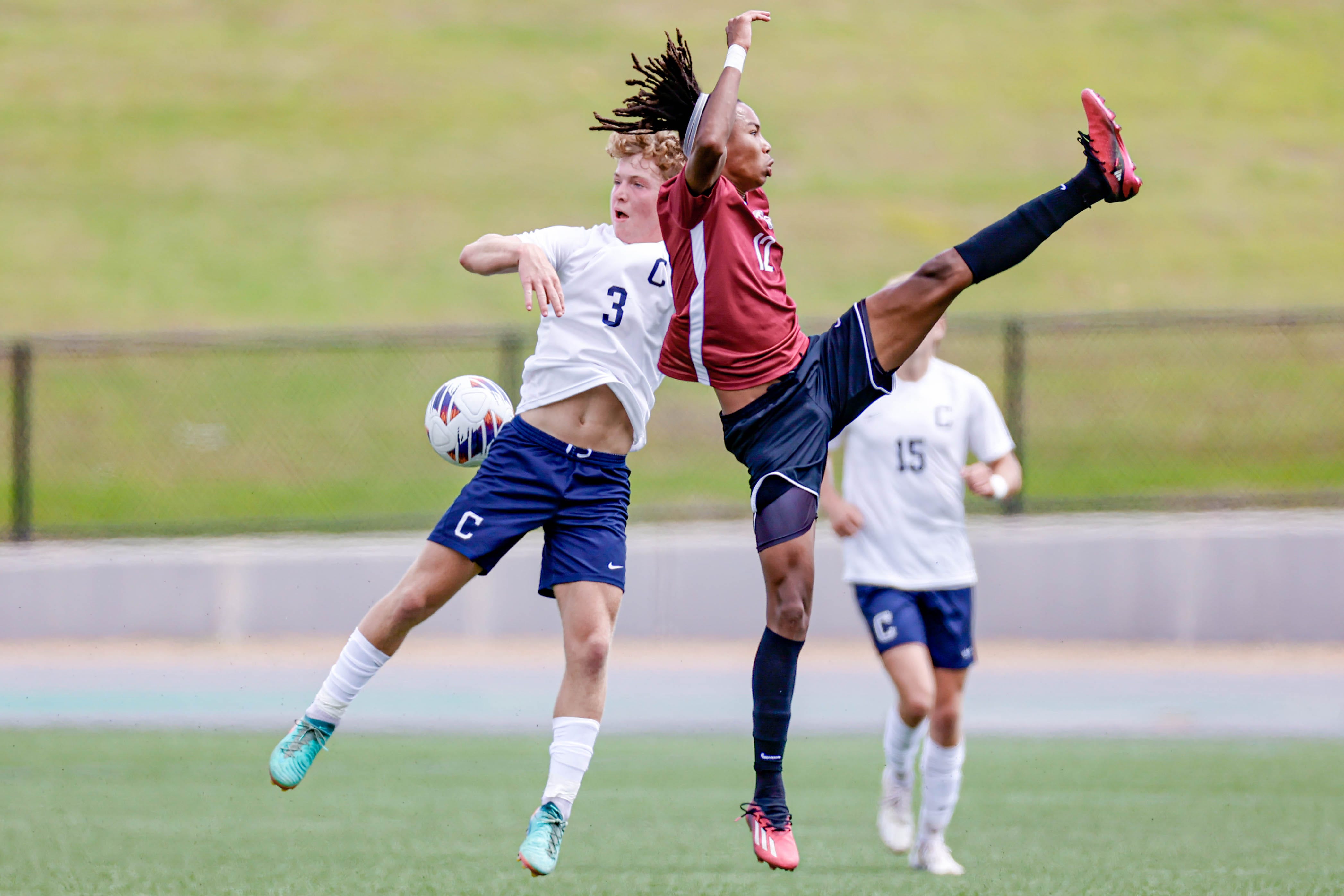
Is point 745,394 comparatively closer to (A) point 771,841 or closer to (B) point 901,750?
(A) point 771,841

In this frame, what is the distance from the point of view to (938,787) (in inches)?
258

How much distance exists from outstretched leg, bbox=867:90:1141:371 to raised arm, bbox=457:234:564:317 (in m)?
1.15

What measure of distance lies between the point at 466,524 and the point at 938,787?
246 centimetres

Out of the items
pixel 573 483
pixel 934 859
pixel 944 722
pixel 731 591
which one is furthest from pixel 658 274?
pixel 731 591

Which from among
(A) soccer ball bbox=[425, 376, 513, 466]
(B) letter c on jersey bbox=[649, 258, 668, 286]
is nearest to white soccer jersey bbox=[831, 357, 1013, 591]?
(B) letter c on jersey bbox=[649, 258, 668, 286]

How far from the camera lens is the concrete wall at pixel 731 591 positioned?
12883 millimetres

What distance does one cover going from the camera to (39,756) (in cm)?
866

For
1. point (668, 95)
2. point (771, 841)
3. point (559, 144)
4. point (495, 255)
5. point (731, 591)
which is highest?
point (559, 144)

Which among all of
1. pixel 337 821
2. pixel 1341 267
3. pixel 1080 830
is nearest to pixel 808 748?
pixel 1080 830

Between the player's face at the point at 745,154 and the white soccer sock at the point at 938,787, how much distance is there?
2.65 m

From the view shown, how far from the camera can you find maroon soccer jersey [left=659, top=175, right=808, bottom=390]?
17.2 ft

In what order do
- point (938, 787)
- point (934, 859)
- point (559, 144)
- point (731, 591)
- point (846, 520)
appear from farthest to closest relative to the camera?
point (559, 144)
point (731, 591)
point (846, 520)
point (938, 787)
point (934, 859)

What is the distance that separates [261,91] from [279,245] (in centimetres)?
570

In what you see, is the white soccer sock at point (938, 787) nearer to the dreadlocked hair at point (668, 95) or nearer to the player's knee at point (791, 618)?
the player's knee at point (791, 618)
